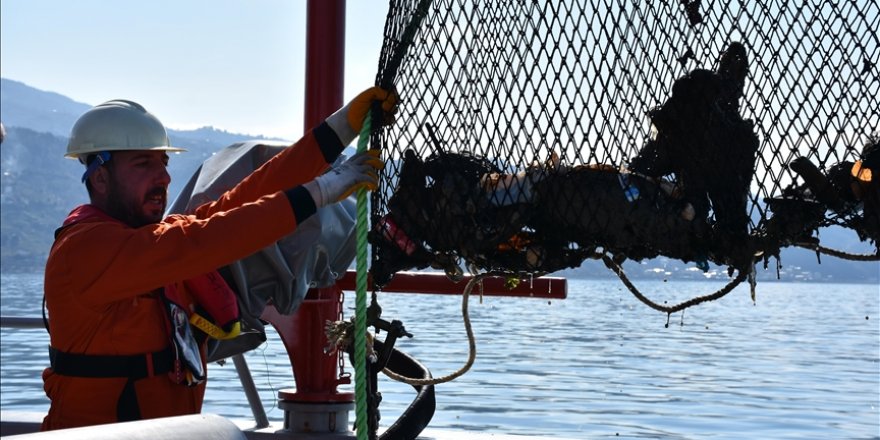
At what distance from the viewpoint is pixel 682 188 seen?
3338 millimetres

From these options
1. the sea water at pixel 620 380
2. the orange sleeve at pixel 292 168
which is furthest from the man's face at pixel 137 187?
the sea water at pixel 620 380

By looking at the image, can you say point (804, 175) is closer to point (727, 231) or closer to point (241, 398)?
point (727, 231)

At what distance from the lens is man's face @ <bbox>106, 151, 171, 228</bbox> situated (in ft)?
12.9

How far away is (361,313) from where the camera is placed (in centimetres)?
357

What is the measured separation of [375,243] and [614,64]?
3.09 feet

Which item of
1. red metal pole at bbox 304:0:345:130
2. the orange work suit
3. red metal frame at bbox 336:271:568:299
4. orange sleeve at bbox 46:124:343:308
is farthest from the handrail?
orange sleeve at bbox 46:124:343:308

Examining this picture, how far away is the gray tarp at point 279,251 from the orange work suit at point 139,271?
61 centimetres

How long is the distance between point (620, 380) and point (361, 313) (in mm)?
16870

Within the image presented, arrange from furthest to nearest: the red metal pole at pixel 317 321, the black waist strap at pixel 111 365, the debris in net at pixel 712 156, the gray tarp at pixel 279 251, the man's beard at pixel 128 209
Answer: the red metal pole at pixel 317 321 → the gray tarp at pixel 279 251 → the man's beard at pixel 128 209 → the black waist strap at pixel 111 365 → the debris in net at pixel 712 156

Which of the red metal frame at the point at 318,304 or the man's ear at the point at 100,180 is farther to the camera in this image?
the red metal frame at the point at 318,304

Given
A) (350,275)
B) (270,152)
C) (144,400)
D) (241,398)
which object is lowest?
(241,398)

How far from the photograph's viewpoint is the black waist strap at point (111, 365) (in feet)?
12.4

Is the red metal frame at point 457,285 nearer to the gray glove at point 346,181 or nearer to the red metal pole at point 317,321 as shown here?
the red metal pole at point 317,321

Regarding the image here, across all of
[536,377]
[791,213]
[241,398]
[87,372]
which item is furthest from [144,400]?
[536,377]
